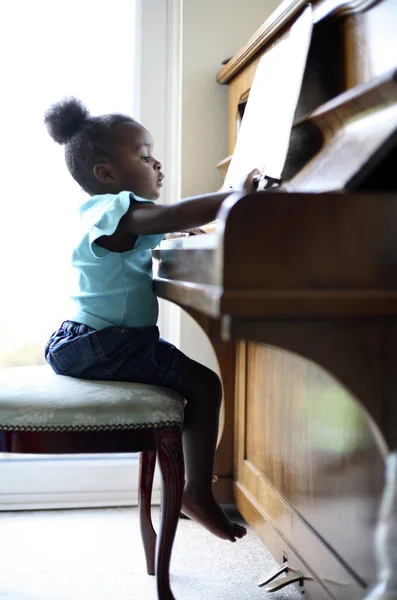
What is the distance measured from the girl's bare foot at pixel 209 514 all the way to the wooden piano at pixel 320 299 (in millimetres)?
158

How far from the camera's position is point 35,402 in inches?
55.8

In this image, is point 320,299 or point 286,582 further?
point 286,582

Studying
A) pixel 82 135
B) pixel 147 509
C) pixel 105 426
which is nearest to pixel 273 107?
pixel 82 135

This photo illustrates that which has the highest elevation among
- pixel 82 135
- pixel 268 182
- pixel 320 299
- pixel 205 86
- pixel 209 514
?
pixel 205 86

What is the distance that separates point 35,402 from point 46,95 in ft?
4.18

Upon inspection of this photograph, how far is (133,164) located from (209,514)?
2.65ft

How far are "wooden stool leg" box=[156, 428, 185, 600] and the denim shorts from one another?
0.17m

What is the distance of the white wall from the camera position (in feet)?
7.45

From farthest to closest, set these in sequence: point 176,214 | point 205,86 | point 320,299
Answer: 1. point 205,86
2. point 176,214
3. point 320,299

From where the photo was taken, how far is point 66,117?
174 cm

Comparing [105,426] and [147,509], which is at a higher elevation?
[105,426]

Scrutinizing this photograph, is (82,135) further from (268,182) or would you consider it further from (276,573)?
(276,573)

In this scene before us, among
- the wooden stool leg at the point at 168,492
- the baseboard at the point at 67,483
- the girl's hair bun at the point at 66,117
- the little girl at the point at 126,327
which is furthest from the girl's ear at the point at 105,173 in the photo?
the baseboard at the point at 67,483

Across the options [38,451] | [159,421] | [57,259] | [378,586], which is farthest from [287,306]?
[57,259]
